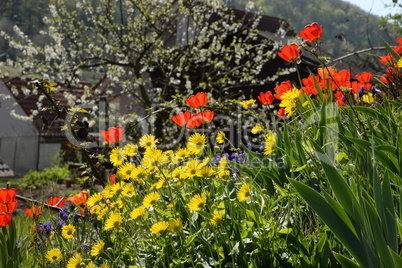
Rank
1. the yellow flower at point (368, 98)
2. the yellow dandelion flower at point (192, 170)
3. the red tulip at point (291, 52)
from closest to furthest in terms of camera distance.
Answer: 1. the yellow dandelion flower at point (192, 170)
2. the red tulip at point (291, 52)
3. the yellow flower at point (368, 98)

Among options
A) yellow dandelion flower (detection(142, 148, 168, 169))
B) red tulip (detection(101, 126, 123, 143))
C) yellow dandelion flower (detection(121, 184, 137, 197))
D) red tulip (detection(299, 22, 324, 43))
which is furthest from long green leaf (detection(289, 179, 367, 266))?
red tulip (detection(101, 126, 123, 143))

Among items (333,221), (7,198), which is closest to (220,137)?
(333,221)

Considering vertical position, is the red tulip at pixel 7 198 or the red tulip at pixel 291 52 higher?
the red tulip at pixel 291 52

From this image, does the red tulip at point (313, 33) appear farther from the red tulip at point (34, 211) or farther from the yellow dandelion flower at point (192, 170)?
the red tulip at point (34, 211)

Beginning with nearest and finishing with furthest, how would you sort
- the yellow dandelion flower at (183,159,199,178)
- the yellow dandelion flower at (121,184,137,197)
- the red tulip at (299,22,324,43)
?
the yellow dandelion flower at (183,159,199,178)
the yellow dandelion flower at (121,184,137,197)
the red tulip at (299,22,324,43)

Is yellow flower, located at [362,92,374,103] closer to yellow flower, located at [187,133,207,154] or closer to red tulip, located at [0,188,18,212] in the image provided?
yellow flower, located at [187,133,207,154]

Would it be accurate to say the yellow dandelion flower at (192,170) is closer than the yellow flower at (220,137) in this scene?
Yes

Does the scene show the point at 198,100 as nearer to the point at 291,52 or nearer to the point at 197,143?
the point at 197,143

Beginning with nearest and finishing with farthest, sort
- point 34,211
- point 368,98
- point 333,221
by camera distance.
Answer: point 333,221 → point 34,211 → point 368,98

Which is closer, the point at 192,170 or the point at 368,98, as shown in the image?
the point at 192,170

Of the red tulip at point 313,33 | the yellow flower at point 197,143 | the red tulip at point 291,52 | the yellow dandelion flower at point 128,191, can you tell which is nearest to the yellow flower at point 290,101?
the red tulip at point 291,52

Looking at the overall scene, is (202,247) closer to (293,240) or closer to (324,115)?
(293,240)

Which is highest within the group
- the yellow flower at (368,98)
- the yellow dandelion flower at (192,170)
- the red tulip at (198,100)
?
the yellow flower at (368,98)

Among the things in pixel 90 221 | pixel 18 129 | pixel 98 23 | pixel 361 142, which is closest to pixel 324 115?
pixel 361 142
